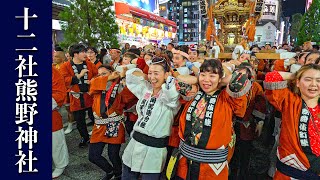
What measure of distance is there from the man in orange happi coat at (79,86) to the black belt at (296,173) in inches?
142

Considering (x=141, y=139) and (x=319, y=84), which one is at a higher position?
(x=319, y=84)

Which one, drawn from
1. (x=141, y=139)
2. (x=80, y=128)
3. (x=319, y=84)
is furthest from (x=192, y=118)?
(x=80, y=128)

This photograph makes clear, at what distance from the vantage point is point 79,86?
4.83 meters

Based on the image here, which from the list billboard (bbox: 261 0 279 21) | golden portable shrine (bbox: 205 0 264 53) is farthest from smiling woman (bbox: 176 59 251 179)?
billboard (bbox: 261 0 279 21)

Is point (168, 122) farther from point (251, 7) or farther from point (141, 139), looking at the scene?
point (251, 7)

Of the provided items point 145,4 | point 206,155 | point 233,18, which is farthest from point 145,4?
point 206,155

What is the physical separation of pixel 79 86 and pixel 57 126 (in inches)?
57.4

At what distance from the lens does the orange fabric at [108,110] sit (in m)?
3.26

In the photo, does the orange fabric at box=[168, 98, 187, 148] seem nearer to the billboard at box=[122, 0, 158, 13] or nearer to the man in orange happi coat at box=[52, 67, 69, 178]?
the man in orange happi coat at box=[52, 67, 69, 178]

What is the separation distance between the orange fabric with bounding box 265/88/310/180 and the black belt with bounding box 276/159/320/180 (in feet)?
0.14

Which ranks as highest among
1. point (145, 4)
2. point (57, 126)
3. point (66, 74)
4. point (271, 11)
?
point (271, 11)

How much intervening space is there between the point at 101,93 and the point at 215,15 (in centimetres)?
759

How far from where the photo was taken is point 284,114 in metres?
2.17

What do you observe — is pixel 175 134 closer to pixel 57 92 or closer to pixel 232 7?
pixel 57 92
